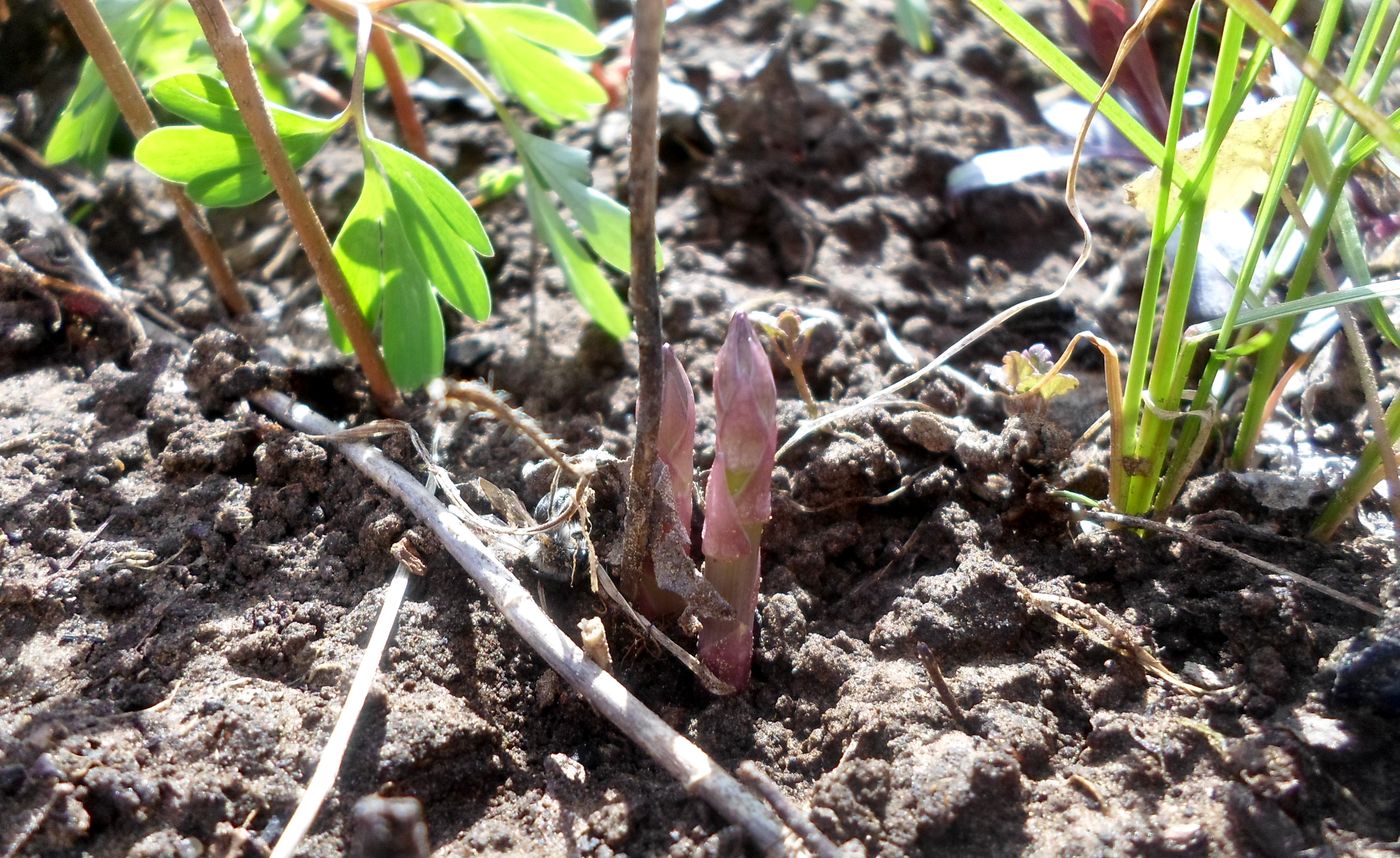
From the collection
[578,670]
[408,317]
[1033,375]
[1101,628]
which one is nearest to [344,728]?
[578,670]

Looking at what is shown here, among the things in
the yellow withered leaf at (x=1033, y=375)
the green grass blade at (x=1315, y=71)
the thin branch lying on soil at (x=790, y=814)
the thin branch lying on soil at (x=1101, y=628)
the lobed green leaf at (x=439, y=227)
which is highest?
the green grass blade at (x=1315, y=71)

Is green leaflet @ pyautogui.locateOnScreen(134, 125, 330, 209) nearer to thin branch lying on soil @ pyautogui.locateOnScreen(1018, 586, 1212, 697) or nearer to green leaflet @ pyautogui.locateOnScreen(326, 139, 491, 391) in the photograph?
green leaflet @ pyautogui.locateOnScreen(326, 139, 491, 391)

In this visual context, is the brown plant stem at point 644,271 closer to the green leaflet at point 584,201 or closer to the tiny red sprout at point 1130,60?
the green leaflet at point 584,201

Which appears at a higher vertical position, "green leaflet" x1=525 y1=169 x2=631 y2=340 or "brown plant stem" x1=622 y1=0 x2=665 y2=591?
"brown plant stem" x1=622 y1=0 x2=665 y2=591

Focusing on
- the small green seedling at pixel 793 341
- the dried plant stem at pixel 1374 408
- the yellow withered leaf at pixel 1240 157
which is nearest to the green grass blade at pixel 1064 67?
the yellow withered leaf at pixel 1240 157

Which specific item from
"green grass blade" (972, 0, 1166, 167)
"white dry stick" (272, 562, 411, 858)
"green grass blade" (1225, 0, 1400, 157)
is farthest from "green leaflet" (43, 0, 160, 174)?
"green grass blade" (1225, 0, 1400, 157)

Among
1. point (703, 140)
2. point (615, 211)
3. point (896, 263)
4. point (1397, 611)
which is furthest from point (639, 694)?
point (703, 140)

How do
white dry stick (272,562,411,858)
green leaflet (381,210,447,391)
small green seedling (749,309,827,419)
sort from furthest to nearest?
small green seedling (749,309,827,419)
green leaflet (381,210,447,391)
white dry stick (272,562,411,858)
